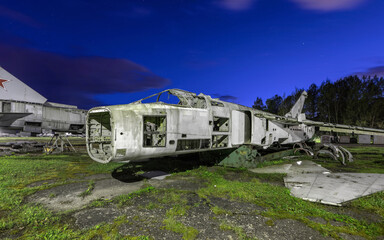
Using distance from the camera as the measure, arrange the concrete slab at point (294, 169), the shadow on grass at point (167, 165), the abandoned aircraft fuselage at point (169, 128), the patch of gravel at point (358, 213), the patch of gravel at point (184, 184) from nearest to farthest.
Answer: the patch of gravel at point (358, 213) → the abandoned aircraft fuselage at point (169, 128) → the patch of gravel at point (184, 184) → the shadow on grass at point (167, 165) → the concrete slab at point (294, 169)

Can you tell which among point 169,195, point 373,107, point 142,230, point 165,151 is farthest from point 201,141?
point 373,107

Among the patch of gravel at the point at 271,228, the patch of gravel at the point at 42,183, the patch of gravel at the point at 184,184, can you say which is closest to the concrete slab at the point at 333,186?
the patch of gravel at the point at 271,228

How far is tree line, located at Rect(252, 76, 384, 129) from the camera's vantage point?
136 feet

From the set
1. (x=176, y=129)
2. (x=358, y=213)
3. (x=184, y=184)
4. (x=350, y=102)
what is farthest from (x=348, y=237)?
(x=350, y=102)

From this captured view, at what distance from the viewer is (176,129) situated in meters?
6.02

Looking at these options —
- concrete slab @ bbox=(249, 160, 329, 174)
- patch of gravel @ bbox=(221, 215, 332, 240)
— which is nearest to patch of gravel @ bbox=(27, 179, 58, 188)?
patch of gravel @ bbox=(221, 215, 332, 240)

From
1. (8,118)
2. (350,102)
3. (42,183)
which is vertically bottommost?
(42,183)

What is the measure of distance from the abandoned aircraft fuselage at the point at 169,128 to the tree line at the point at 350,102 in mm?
45272

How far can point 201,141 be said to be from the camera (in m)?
6.73

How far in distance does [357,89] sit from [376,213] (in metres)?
54.5

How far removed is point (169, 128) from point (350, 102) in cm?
5425

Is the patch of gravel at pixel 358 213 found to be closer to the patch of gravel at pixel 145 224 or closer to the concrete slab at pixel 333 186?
the concrete slab at pixel 333 186

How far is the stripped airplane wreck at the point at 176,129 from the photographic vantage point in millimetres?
5254

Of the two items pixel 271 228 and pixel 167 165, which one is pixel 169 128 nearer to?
pixel 271 228
